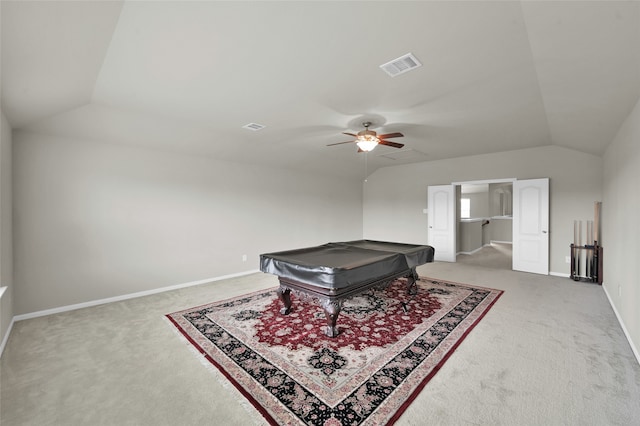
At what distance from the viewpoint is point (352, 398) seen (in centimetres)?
186

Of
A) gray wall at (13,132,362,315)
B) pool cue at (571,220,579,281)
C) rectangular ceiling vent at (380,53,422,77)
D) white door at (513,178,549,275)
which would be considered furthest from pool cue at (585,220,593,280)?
gray wall at (13,132,362,315)

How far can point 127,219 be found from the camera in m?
4.12

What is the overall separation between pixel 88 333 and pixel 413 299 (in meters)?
3.91

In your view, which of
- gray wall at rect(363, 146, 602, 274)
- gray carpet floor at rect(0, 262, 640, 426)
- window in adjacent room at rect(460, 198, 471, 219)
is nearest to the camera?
gray carpet floor at rect(0, 262, 640, 426)

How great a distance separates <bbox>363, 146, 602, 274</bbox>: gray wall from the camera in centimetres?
502

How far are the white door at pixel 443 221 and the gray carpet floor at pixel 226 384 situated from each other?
321cm

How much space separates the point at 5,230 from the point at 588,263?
833 centimetres

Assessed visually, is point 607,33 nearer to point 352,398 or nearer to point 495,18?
point 495,18

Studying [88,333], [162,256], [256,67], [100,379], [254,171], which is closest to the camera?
[100,379]

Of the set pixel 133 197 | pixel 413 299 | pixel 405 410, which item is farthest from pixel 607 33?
pixel 133 197

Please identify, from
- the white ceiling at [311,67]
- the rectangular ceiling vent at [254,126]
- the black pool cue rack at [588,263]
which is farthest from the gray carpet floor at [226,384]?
the rectangular ceiling vent at [254,126]

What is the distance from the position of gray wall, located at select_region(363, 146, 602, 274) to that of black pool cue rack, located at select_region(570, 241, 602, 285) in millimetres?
207

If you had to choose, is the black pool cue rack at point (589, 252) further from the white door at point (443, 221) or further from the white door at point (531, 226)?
the white door at point (443, 221)

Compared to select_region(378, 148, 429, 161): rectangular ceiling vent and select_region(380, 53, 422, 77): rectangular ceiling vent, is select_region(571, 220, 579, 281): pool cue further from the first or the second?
select_region(380, 53, 422, 77): rectangular ceiling vent
